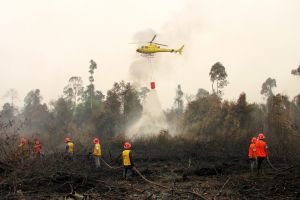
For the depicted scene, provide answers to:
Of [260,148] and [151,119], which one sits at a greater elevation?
[151,119]

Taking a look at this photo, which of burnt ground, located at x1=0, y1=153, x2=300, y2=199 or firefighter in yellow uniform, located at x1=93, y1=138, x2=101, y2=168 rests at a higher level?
firefighter in yellow uniform, located at x1=93, y1=138, x2=101, y2=168

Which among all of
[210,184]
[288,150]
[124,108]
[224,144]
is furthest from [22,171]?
[124,108]

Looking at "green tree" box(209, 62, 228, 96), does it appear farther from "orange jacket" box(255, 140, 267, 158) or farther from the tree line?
"orange jacket" box(255, 140, 267, 158)

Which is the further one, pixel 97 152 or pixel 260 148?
pixel 97 152

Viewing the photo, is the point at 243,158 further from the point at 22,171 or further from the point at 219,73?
the point at 219,73

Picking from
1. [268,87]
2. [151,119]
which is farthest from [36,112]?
[268,87]

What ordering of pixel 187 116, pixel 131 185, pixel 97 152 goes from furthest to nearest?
pixel 187 116
pixel 97 152
pixel 131 185

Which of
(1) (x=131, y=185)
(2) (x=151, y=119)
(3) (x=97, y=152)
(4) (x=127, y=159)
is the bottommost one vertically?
(1) (x=131, y=185)

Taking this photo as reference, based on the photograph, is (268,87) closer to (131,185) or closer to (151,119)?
(151,119)

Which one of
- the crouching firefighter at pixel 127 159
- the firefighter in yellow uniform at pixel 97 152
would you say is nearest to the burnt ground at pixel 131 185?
the crouching firefighter at pixel 127 159

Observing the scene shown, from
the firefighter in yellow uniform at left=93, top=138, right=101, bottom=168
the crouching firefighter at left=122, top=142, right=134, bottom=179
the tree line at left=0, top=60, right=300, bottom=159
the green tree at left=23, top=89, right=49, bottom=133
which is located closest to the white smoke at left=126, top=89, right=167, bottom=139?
the tree line at left=0, top=60, right=300, bottom=159

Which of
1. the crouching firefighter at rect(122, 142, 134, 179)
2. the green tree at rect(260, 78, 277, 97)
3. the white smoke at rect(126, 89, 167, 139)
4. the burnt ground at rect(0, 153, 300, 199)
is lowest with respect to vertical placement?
the burnt ground at rect(0, 153, 300, 199)

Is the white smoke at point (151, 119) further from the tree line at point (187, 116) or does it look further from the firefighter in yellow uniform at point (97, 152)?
the firefighter in yellow uniform at point (97, 152)

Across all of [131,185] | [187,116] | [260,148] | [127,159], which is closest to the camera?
[131,185]
